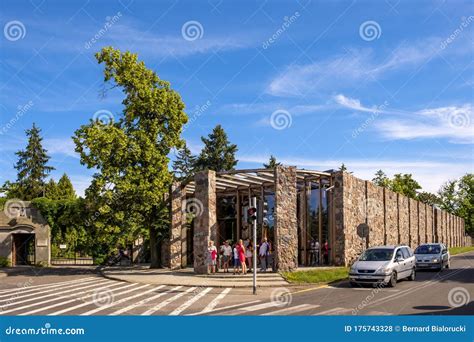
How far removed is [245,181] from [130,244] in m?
12.0

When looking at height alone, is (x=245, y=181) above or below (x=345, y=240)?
above

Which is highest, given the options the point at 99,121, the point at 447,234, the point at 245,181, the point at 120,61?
the point at 120,61

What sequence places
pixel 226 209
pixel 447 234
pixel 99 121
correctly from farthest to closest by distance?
pixel 447 234
pixel 226 209
pixel 99 121

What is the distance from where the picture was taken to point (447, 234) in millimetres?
74188

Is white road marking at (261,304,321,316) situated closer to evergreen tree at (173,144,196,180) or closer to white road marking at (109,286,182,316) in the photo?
white road marking at (109,286,182,316)

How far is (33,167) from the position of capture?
70.2 m

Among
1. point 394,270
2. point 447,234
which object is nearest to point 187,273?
point 394,270

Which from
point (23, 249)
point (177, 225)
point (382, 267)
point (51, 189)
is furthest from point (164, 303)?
point (51, 189)

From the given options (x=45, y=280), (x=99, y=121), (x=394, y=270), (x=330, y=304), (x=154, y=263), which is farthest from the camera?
(x=154, y=263)

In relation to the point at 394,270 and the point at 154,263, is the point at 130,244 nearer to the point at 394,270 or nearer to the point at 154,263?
the point at 154,263

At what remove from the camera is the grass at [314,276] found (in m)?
21.8

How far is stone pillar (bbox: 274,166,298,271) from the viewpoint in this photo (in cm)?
2494

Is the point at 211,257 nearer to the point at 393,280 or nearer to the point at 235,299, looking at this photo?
the point at 235,299

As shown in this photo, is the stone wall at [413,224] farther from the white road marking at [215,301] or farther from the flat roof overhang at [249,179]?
the white road marking at [215,301]
